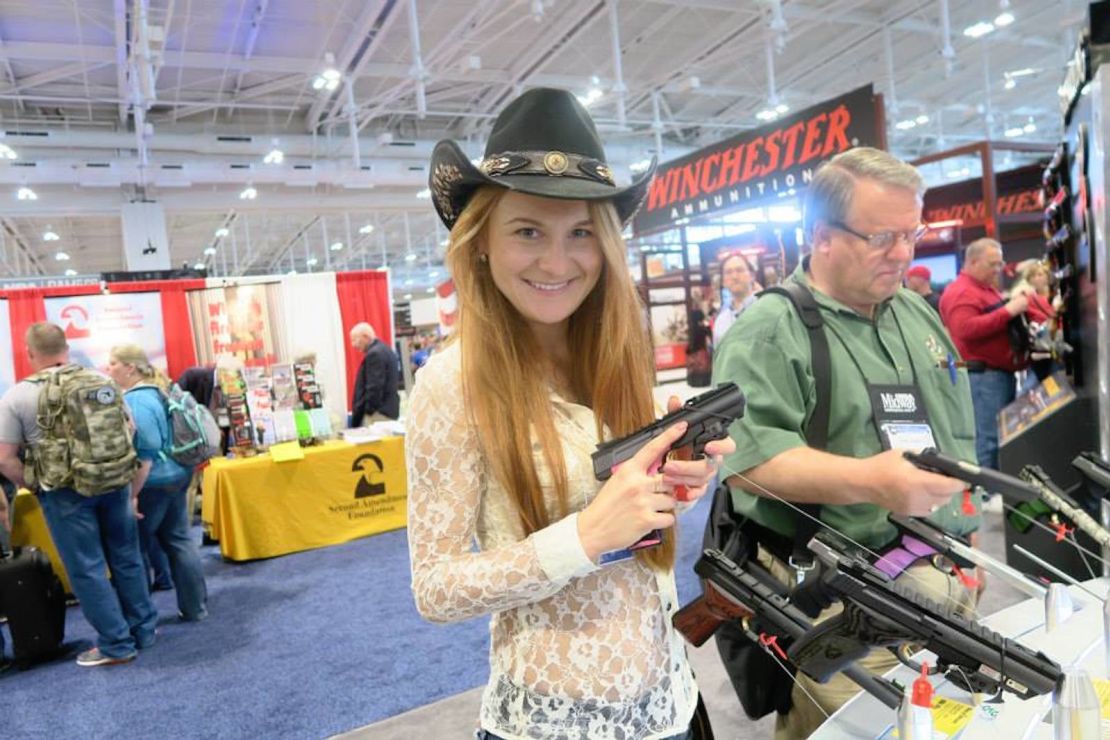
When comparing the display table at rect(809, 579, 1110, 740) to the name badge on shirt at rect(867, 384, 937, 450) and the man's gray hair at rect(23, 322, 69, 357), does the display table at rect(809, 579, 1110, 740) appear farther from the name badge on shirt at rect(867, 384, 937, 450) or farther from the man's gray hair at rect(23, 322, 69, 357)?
the man's gray hair at rect(23, 322, 69, 357)

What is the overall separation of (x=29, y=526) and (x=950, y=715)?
16.4 ft

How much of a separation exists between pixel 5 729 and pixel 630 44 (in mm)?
10305

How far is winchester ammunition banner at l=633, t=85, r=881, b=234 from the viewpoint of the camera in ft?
15.1

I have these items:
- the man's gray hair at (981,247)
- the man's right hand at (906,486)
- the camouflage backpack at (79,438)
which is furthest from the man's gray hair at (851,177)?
the man's gray hair at (981,247)

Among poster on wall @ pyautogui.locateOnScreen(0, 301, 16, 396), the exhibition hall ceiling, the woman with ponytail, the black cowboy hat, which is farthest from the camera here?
the exhibition hall ceiling

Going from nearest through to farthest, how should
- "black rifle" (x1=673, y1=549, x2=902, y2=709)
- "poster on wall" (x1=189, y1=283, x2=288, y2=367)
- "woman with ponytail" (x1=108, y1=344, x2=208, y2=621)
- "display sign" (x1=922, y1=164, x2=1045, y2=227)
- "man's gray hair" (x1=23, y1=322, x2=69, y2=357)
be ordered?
"black rifle" (x1=673, y1=549, x2=902, y2=709) < "man's gray hair" (x1=23, y1=322, x2=69, y2=357) < "woman with ponytail" (x1=108, y1=344, x2=208, y2=621) < "poster on wall" (x1=189, y1=283, x2=288, y2=367) < "display sign" (x1=922, y1=164, x2=1045, y2=227)

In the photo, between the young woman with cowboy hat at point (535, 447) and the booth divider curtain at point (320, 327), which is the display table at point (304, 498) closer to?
the booth divider curtain at point (320, 327)

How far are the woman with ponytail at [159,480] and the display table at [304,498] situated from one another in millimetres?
815

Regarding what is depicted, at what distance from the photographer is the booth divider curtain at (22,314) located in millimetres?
5875

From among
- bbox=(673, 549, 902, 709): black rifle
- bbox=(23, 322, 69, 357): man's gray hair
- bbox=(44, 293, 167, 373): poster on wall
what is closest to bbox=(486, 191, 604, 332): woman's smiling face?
bbox=(673, 549, 902, 709): black rifle

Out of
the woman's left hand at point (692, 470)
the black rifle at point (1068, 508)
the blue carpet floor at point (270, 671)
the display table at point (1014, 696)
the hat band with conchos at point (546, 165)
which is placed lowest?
the blue carpet floor at point (270, 671)

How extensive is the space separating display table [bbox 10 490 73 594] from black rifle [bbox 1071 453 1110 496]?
16.2ft

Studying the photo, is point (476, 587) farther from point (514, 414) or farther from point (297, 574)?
Answer: point (297, 574)

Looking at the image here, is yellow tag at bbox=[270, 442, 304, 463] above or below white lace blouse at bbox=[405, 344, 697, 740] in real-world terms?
below
